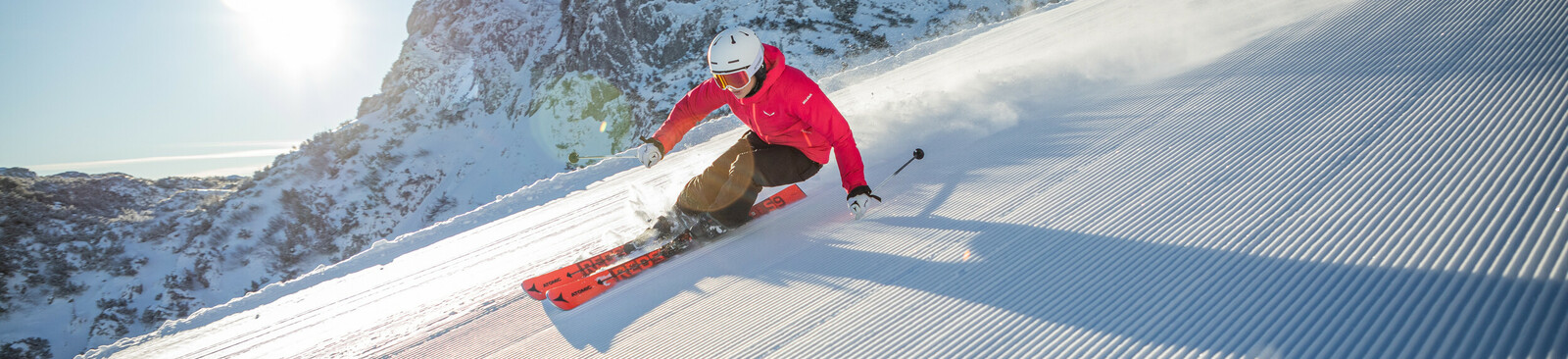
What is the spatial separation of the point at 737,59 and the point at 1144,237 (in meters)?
2.28

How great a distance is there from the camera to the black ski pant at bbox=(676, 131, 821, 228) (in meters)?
4.08

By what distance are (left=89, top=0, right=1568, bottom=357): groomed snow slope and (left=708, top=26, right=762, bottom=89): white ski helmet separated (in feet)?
3.48

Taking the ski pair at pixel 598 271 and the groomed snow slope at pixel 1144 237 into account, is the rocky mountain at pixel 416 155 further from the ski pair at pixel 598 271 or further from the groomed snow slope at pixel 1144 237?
the ski pair at pixel 598 271

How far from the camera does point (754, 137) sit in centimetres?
438

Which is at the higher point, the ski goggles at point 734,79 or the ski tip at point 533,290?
the ski goggles at point 734,79

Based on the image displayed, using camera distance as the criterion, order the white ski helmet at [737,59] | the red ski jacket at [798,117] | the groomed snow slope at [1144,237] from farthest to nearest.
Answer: the red ski jacket at [798,117], the white ski helmet at [737,59], the groomed snow slope at [1144,237]

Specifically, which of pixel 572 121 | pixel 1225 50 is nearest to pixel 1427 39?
pixel 1225 50

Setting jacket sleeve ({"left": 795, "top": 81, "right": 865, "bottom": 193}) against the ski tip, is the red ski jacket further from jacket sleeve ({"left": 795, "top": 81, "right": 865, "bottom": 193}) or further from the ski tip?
the ski tip

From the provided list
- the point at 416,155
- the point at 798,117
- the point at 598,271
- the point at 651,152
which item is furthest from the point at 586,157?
the point at 416,155

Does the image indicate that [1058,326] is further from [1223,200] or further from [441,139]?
[441,139]

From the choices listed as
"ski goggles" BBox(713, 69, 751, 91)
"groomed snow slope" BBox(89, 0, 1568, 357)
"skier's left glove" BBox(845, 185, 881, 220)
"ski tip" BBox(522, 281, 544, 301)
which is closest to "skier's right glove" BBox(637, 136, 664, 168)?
"groomed snow slope" BBox(89, 0, 1568, 357)

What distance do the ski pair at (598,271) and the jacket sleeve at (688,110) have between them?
2.38 feet

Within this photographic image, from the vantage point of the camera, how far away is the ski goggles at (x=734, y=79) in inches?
142

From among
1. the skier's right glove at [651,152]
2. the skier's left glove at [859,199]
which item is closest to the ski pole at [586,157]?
the skier's right glove at [651,152]
